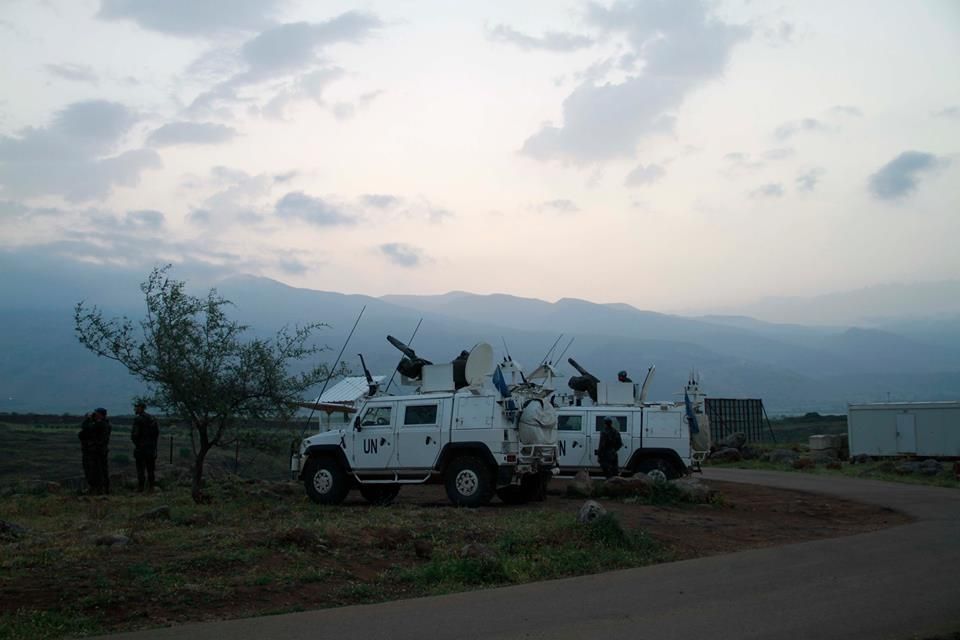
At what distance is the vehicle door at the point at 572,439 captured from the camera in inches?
874

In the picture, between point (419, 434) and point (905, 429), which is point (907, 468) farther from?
point (419, 434)

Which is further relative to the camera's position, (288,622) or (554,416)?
(554,416)

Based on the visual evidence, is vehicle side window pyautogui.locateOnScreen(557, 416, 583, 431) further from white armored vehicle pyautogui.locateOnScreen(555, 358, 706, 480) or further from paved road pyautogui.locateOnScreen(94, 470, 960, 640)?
paved road pyautogui.locateOnScreen(94, 470, 960, 640)

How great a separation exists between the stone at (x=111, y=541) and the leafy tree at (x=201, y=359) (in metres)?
5.98

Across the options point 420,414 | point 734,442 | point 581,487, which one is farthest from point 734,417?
point 420,414

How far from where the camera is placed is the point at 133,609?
28.9 feet

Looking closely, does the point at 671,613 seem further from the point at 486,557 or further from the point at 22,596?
the point at 22,596

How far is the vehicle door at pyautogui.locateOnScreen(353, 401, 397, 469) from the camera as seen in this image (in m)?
18.5

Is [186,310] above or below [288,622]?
above

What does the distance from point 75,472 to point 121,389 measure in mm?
142789

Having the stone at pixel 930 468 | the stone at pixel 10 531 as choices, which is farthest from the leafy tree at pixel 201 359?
the stone at pixel 930 468

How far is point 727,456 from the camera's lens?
37.3 m

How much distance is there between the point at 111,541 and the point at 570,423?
41.0 feet

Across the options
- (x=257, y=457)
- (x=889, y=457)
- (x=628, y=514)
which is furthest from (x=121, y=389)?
(x=628, y=514)
